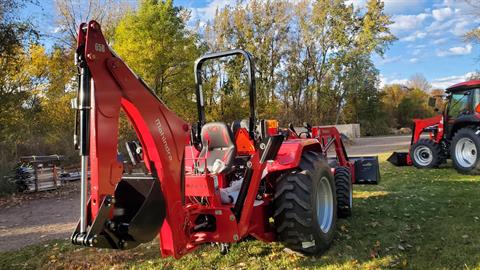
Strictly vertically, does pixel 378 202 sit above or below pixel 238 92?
below

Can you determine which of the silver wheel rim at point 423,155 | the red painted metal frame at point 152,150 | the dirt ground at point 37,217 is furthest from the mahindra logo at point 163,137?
the silver wheel rim at point 423,155

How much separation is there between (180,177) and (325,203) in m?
2.17

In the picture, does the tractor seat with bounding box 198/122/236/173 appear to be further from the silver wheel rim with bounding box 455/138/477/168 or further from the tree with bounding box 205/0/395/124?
the tree with bounding box 205/0/395/124

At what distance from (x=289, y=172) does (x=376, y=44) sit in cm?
3574

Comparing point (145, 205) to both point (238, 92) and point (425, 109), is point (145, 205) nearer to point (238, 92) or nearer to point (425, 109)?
point (238, 92)

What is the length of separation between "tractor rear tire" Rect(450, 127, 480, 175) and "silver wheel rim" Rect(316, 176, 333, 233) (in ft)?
24.3

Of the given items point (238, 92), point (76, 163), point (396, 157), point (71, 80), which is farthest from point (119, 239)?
point (238, 92)

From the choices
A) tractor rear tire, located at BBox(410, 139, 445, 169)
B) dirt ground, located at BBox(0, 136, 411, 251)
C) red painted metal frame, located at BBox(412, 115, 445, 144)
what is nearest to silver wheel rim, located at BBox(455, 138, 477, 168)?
tractor rear tire, located at BBox(410, 139, 445, 169)

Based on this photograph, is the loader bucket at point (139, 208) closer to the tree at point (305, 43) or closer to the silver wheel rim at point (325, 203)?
the silver wheel rim at point (325, 203)

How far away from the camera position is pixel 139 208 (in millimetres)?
3486

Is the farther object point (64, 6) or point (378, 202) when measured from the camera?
point (64, 6)

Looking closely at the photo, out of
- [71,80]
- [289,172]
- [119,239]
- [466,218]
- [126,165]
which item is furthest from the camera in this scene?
[71,80]

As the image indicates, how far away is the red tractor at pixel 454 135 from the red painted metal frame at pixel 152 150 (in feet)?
29.1

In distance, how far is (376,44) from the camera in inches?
1486
